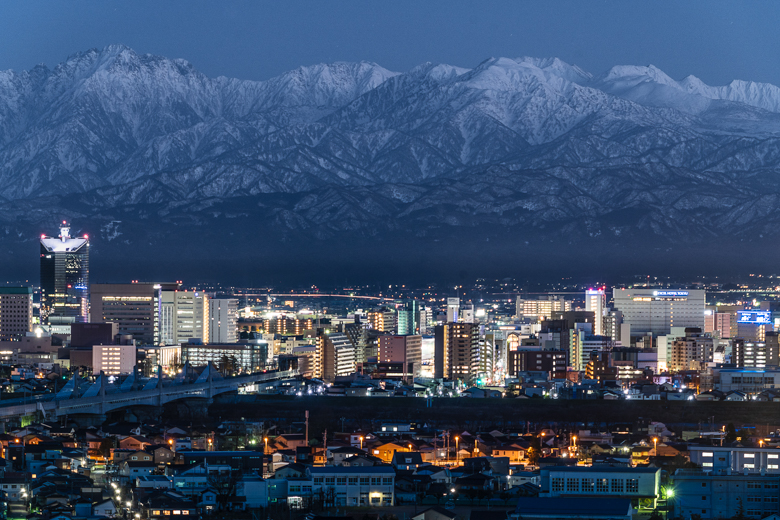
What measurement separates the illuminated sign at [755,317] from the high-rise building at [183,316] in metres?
29.0

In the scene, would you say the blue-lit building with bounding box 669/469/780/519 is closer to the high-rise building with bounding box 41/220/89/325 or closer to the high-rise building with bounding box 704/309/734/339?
the high-rise building with bounding box 704/309/734/339

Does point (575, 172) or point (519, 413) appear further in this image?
point (575, 172)

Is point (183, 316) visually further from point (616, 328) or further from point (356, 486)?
point (356, 486)

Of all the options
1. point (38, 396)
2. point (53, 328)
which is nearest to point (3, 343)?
point (53, 328)

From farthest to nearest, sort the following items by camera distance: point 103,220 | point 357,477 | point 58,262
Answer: point 103,220, point 58,262, point 357,477

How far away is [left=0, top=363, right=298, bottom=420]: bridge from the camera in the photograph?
44531 millimetres

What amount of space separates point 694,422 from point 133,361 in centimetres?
2962

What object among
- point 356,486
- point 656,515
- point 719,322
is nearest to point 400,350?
point 719,322

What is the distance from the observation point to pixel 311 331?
286 feet

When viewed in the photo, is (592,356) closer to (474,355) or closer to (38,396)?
(474,355)

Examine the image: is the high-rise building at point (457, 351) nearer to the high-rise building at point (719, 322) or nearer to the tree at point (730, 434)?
the tree at point (730, 434)

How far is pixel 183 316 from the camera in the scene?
92438 mm

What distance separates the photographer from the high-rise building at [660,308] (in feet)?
295

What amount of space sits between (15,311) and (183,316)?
Result: 9.63 metres
